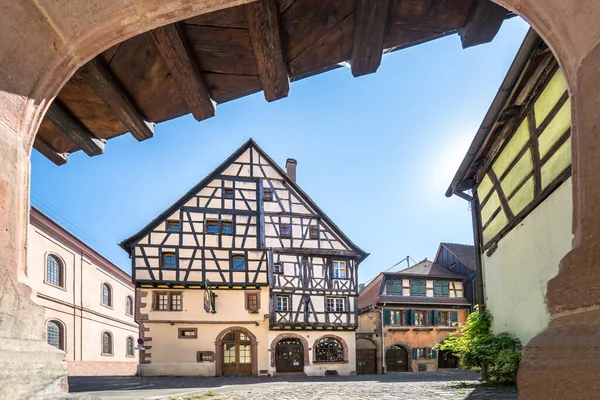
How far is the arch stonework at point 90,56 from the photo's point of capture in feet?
4.25

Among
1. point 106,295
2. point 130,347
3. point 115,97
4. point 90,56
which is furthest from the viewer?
point 130,347

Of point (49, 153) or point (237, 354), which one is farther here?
point (237, 354)

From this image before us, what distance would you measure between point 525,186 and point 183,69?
25.4 feet

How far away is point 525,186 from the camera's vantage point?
324 inches

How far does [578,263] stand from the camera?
132cm

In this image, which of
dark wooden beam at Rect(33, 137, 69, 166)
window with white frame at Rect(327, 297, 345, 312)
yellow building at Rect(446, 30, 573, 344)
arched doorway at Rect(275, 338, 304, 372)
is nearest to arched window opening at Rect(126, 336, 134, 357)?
arched doorway at Rect(275, 338, 304, 372)

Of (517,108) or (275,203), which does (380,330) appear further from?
(517,108)

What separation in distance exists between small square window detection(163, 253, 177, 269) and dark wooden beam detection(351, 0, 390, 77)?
1969 centimetres

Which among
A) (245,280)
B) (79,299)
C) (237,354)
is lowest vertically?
(237,354)

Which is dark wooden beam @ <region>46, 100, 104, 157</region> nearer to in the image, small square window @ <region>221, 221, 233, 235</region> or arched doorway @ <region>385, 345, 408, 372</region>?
small square window @ <region>221, 221, 233, 235</region>

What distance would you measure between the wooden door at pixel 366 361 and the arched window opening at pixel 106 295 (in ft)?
49.4

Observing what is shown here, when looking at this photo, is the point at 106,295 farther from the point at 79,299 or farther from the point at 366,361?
the point at 366,361

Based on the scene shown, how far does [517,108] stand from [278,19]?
7.66 m


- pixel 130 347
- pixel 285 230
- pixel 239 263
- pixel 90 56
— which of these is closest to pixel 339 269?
pixel 285 230
